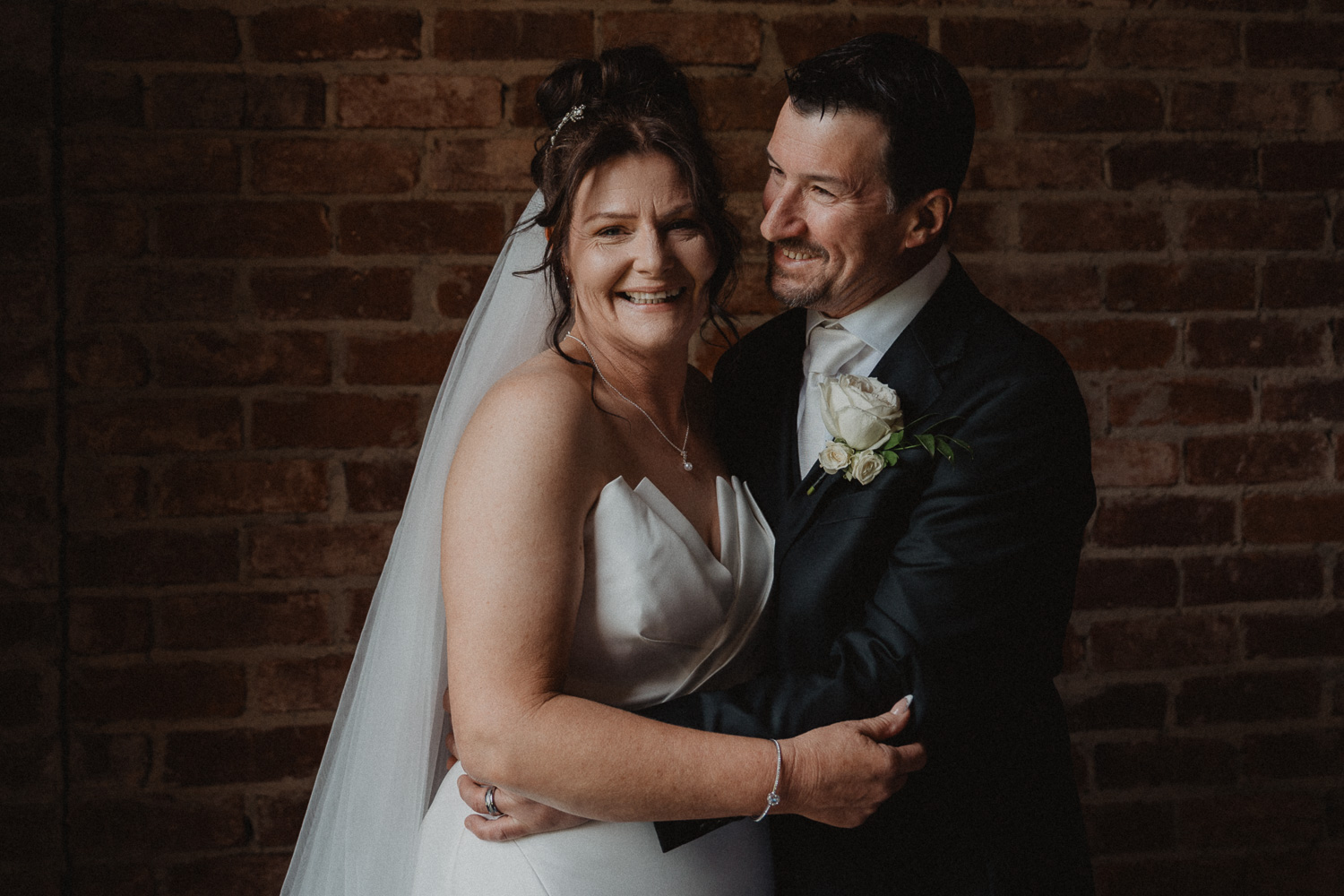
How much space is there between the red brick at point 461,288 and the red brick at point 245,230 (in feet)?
0.74

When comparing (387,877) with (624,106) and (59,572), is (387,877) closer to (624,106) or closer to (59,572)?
(59,572)

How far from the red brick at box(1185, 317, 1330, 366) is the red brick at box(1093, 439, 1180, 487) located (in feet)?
0.64

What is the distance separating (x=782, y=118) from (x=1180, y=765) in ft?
5.29

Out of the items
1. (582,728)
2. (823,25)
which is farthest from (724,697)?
(823,25)

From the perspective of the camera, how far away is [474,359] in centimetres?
140

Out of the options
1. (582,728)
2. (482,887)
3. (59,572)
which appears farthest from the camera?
(59,572)

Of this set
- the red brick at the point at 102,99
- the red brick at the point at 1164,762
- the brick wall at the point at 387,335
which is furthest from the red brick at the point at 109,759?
the red brick at the point at 1164,762

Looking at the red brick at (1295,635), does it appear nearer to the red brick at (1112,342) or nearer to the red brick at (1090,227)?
the red brick at (1112,342)

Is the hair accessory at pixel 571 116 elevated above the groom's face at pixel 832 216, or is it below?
above

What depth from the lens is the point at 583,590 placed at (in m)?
1.22

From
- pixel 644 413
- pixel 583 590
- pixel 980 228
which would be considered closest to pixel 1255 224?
pixel 980 228

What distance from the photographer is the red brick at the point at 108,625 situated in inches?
71.2

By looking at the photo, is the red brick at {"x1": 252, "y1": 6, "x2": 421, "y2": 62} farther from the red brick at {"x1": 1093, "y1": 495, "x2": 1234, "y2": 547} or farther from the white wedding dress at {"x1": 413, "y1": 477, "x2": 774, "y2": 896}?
the red brick at {"x1": 1093, "y1": 495, "x2": 1234, "y2": 547}

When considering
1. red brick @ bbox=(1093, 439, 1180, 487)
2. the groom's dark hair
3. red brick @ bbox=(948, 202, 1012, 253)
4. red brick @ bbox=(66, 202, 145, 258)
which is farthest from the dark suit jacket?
red brick @ bbox=(66, 202, 145, 258)
